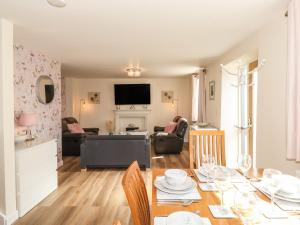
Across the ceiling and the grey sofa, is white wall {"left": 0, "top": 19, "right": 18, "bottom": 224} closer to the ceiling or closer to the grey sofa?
the ceiling

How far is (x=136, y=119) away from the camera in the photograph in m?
8.14

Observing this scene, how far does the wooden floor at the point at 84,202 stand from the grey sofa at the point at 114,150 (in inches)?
8.8

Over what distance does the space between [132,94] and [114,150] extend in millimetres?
3815

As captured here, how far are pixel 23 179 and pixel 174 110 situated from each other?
6020 millimetres

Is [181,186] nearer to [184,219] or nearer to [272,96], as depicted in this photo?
[184,219]

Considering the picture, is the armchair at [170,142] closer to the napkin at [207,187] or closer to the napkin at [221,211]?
the napkin at [207,187]

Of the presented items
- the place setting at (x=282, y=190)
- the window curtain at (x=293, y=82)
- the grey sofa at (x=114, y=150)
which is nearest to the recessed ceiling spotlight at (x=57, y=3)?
the window curtain at (x=293, y=82)

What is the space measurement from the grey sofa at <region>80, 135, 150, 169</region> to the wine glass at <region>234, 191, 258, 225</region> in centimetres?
313

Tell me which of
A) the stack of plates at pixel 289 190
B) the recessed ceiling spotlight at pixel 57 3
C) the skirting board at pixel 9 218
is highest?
the recessed ceiling spotlight at pixel 57 3

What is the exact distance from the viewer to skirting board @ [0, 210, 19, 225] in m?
2.39

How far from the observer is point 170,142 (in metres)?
5.88

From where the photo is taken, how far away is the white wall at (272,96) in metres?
2.19

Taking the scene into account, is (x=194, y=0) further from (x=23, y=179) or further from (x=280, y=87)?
(x=23, y=179)

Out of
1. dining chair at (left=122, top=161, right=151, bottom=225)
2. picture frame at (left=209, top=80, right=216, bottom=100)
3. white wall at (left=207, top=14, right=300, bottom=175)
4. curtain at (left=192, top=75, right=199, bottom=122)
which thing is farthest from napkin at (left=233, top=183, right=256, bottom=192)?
curtain at (left=192, top=75, right=199, bottom=122)
